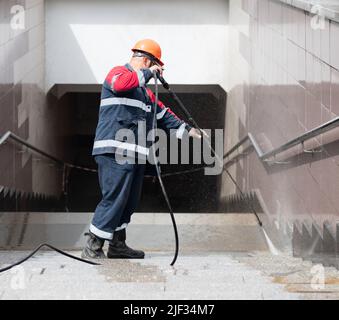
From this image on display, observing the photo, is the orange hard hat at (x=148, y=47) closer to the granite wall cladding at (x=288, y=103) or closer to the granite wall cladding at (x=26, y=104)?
the granite wall cladding at (x=288, y=103)

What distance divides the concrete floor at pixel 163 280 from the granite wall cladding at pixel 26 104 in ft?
9.01

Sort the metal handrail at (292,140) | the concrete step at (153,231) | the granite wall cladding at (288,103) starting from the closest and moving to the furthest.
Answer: the metal handrail at (292,140), the granite wall cladding at (288,103), the concrete step at (153,231)

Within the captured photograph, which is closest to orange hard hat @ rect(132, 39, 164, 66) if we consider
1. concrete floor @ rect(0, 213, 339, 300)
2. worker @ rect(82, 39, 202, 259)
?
worker @ rect(82, 39, 202, 259)

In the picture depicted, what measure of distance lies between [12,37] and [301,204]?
3.59 m

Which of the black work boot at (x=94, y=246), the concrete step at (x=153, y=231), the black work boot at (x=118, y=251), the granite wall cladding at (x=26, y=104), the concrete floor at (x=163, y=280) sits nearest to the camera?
the concrete floor at (x=163, y=280)

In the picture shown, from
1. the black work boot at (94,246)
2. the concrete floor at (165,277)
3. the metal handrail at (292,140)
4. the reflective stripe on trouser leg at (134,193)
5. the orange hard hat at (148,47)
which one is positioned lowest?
the concrete floor at (165,277)

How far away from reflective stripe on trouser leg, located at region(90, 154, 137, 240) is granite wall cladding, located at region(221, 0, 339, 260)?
1.22 meters

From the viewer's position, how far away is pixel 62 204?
12.8m

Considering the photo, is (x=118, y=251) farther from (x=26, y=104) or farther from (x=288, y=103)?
(x=26, y=104)

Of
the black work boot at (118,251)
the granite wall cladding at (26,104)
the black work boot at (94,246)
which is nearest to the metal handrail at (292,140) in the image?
the black work boot at (118,251)

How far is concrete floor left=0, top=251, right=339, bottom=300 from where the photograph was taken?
3.62 m

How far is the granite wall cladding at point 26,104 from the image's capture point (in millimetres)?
7719

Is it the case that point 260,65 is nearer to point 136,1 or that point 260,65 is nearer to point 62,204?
point 136,1
